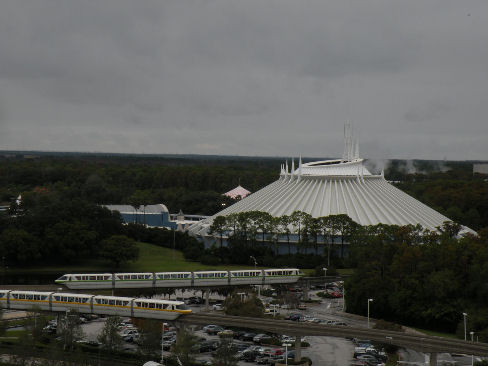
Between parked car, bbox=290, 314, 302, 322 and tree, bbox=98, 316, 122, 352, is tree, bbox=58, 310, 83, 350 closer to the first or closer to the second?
tree, bbox=98, 316, 122, 352

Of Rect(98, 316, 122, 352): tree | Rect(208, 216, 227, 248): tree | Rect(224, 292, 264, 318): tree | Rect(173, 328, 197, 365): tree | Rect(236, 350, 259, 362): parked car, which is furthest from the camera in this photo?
Rect(208, 216, 227, 248): tree

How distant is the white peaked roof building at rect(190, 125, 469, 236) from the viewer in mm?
100812

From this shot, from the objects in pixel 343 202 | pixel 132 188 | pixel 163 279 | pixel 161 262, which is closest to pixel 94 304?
pixel 163 279

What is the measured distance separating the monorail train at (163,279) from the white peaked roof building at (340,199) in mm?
29293

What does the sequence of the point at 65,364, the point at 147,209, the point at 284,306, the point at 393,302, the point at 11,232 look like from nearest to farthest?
1. the point at 65,364
2. the point at 393,302
3. the point at 284,306
4. the point at 11,232
5. the point at 147,209

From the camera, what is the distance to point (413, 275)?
66062 millimetres

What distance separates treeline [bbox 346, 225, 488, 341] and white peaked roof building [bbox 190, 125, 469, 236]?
26795 mm

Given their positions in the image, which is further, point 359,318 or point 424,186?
point 424,186

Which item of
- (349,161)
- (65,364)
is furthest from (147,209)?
(65,364)

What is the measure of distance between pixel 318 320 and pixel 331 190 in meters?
47.9

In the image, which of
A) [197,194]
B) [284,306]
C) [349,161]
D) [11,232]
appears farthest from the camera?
[197,194]

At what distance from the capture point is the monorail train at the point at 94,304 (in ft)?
178

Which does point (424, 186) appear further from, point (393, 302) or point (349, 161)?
point (393, 302)

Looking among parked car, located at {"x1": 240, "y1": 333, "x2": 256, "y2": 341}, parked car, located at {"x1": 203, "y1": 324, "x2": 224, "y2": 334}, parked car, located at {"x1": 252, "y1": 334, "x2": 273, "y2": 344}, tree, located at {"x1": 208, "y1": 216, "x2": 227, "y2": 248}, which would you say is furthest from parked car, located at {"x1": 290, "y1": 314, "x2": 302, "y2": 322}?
tree, located at {"x1": 208, "y1": 216, "x2": 227, "y2": 248}
